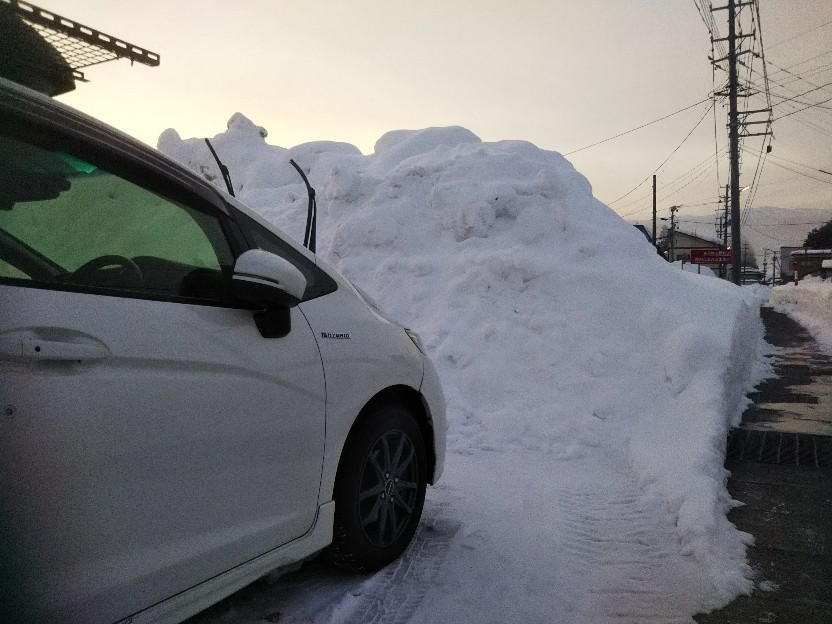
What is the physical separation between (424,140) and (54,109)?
10.4 m

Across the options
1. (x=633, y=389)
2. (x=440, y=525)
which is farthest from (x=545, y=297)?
(x=440, y=525)

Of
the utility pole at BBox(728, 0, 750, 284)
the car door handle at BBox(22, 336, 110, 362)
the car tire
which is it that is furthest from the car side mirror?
the utility pole at BBox(728, 0, 750, 284)

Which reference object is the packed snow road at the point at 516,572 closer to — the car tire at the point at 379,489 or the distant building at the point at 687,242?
the car tire at the point at 379,489

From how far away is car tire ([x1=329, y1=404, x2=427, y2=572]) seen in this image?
2486 millimetres

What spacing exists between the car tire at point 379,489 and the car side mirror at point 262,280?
79 cm

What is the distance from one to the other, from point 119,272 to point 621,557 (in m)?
2.72

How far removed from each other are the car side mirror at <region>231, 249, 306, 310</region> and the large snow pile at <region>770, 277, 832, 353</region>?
40.6 ft

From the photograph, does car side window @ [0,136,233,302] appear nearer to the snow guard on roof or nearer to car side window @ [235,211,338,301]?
car side window @ [235,211,338,301]

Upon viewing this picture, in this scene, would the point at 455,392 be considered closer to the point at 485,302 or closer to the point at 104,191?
the point at 485,302

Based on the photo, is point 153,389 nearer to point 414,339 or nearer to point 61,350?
point 61,350

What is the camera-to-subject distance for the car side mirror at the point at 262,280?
190 centimetres

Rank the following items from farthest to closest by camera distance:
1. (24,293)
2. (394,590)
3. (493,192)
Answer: (493,192)
(394,590)
(24,293)

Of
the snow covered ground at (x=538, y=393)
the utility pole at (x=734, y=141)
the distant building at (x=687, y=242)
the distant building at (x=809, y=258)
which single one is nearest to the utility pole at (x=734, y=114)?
the utility pole at (x=734, y=141)

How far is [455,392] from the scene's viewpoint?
19.7 feet
